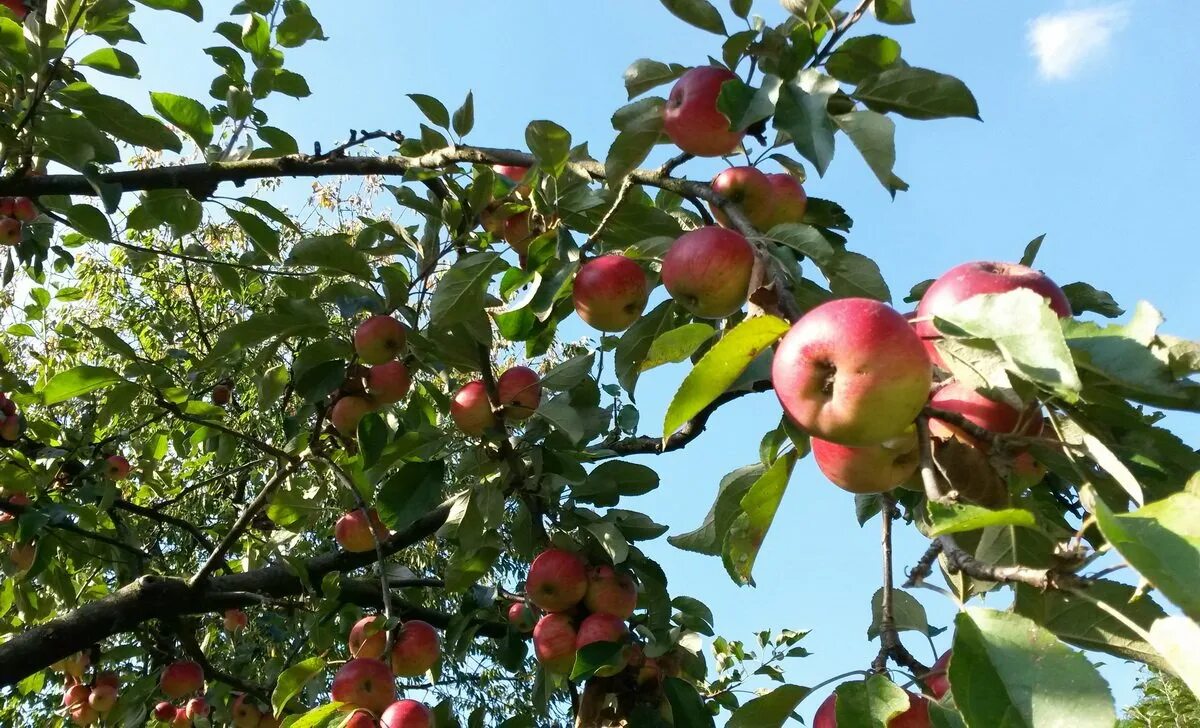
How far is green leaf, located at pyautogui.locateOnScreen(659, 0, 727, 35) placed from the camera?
57.1 inches

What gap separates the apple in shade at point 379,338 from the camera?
6.12 feet

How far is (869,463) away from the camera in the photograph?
0.93 m

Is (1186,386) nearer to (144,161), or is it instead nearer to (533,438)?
(533,438)

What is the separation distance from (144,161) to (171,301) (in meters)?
1.75

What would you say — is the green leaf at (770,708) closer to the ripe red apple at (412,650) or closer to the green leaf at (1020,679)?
the green leaf at (1020,679)

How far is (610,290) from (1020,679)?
897mm

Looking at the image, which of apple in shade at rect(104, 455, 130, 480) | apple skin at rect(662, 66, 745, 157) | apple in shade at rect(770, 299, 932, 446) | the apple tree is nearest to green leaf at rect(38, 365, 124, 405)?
the apple tree

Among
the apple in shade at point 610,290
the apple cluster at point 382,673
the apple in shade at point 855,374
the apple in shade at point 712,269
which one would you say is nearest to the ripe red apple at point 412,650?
the apple cluster at point 382,673

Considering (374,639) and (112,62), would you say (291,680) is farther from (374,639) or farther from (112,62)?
(112,62)

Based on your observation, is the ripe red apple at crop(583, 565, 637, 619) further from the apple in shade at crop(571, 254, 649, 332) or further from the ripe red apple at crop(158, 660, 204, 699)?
the ripe red apple at crop(158, 660, 204, 699)

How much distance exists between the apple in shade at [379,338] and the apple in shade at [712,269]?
0.86 metres

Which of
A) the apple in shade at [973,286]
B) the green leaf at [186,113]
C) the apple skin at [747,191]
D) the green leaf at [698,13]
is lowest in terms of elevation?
the apple in shade at [973,286]

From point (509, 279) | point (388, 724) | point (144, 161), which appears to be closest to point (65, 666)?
point (388, 724)

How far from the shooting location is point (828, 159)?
3.29ft
